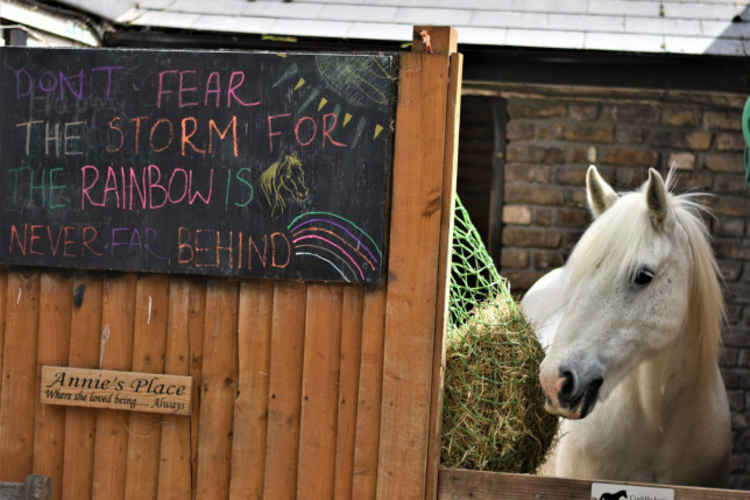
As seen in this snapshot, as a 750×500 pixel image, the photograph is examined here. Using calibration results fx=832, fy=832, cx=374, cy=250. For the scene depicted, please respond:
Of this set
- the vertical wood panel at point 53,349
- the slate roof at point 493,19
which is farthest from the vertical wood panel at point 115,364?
the slate roof at point 493,19

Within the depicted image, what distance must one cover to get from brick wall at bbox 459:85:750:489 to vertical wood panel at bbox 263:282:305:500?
278cm

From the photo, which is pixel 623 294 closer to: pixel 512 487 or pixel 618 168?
pixel 512 487

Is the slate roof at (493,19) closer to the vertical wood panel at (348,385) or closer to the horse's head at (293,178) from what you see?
the horse's head at (293,178)

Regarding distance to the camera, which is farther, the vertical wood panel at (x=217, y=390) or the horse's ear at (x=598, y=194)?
the horse's ear at (x=598, y=194)

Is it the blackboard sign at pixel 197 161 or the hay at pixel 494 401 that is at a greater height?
the blackboard sign at pixel 197 161

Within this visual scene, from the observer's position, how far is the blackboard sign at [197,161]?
95.0 inches

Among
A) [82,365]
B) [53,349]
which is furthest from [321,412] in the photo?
[53,349]

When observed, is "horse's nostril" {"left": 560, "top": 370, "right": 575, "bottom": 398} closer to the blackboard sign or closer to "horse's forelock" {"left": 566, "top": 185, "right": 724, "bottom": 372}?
"horse's forelock" {"left": 566, "top": 185, "right": 724, "bottom": 372}

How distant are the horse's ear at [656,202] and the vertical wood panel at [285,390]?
114cm

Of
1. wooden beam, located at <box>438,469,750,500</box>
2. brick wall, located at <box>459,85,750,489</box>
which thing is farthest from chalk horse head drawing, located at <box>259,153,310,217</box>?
brick wall, located at <box>459,85,750,489</box>

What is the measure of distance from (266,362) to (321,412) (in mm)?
223

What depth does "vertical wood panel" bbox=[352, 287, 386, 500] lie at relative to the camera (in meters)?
2.43

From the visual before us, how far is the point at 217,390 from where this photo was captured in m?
2.50

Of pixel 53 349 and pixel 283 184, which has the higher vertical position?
pixel 283 184
